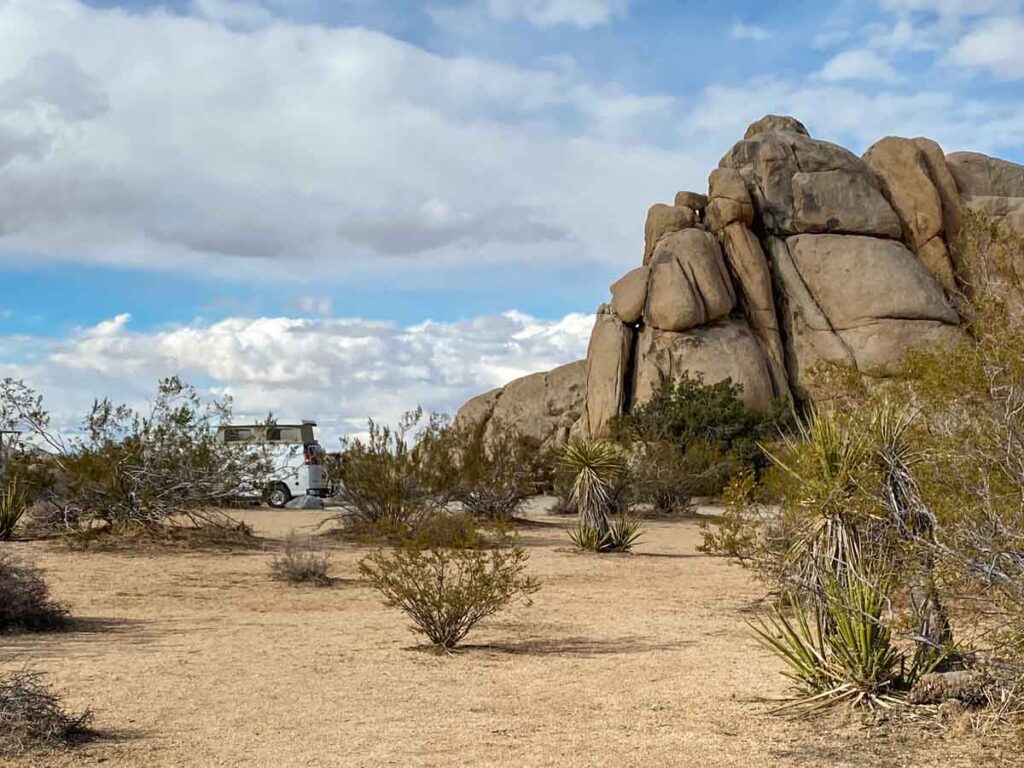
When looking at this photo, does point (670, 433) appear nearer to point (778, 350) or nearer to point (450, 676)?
point (778, 350)

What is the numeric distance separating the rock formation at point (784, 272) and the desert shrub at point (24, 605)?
33.2 meters

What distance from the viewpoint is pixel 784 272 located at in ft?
153

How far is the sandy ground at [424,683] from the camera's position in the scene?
6883 mm

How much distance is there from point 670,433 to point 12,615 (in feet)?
96.9

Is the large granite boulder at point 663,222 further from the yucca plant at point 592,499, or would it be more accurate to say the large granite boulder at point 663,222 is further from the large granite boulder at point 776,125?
the yucca plant at point 592,499

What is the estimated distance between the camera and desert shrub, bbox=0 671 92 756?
681cm

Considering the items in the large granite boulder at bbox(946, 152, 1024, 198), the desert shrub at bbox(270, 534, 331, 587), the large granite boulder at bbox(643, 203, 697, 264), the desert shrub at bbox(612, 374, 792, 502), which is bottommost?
the desert shrub at bbox(270, 534, 331, 587)

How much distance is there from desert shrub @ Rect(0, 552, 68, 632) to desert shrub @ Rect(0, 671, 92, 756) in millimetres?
4257

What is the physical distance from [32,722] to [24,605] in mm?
4903

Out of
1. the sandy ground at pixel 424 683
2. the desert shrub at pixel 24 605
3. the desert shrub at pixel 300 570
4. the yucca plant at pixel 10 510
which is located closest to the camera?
the sandy ground at pixel 424 683

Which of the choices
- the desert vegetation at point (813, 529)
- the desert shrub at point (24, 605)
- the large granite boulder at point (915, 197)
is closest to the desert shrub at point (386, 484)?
the desert vegetation at point (813, 529)

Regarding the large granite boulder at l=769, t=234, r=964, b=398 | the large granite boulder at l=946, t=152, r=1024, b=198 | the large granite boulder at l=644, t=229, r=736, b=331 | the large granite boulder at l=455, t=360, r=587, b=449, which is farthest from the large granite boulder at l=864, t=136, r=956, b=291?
the large granite boulder at l=455, t=360, r=587, b=449

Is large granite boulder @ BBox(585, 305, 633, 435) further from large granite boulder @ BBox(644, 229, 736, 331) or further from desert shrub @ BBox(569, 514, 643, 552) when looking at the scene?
desert shrub @ BBox(569, 514, 643, 552)

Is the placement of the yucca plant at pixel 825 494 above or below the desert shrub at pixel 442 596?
above
